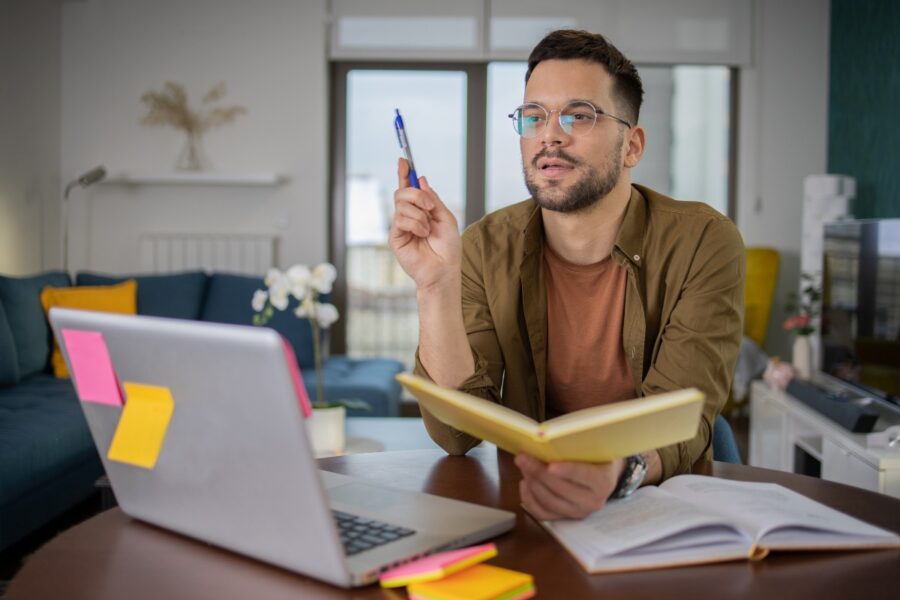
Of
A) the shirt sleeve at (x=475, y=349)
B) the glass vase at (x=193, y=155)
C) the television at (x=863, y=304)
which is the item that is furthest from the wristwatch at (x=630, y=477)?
the glass vase at (x=193, y=155)

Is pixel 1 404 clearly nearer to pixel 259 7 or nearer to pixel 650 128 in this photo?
pixel 259 7

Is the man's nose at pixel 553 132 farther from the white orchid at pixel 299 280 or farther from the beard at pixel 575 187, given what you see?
Answer: the white orchid at pixel 299 280

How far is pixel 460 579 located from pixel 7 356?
3.18 m

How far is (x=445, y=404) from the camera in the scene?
856 millimetres

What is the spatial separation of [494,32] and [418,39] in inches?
17.0

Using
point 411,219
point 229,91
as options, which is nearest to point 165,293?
point 229,91

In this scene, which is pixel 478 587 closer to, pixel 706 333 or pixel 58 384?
pixel 706 333

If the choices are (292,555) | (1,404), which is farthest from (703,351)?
(1,404)

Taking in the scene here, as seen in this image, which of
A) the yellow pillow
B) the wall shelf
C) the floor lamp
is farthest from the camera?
the wall shelf

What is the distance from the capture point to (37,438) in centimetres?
267

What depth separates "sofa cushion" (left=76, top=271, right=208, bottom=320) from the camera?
427 centimetres

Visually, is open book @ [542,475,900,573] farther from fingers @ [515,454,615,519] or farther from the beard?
the beard

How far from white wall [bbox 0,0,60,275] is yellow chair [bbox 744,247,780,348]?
3.85 meters

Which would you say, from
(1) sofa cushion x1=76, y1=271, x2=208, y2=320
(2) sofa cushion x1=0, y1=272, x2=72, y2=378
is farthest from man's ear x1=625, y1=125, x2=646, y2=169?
(1) sofa cushion x1=76, y1=271, x2=208, y2=320
